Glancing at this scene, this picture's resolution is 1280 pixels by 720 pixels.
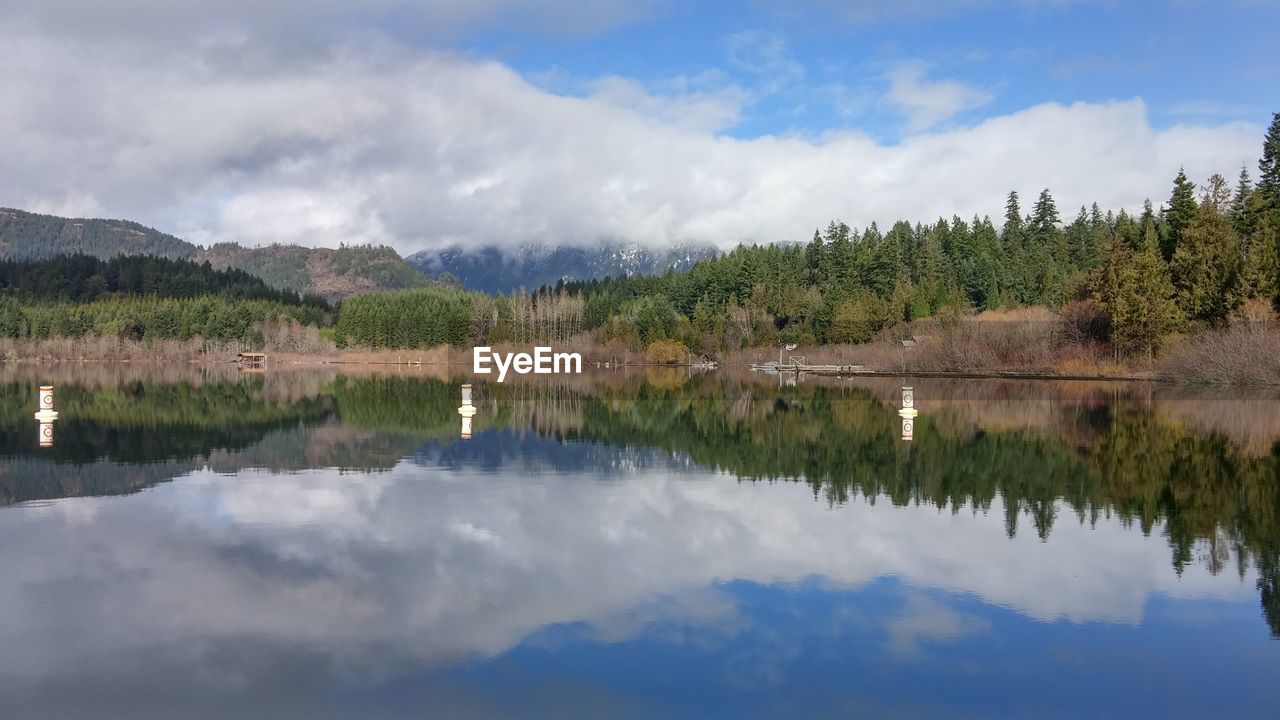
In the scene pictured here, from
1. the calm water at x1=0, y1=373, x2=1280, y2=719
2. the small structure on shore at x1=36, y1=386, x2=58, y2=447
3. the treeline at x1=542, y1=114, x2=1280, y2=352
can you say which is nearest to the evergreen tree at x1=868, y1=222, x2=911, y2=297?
the treeline at x1=542, y1=114, x2=1280, y2=352

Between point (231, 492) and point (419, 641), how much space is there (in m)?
7.85

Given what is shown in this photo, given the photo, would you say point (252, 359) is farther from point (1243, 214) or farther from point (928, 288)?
point (1243, 214)

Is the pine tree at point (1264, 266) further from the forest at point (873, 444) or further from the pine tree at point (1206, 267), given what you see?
the forest at point (873, 444)

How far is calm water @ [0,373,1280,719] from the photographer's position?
20.7 ft

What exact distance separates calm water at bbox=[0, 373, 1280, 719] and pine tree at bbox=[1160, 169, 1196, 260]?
123 feet

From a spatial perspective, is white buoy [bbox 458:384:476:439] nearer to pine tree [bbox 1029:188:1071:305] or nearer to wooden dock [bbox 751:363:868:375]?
wooden dock [bbox 751:363:868:375]

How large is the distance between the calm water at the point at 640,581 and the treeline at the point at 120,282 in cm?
12888

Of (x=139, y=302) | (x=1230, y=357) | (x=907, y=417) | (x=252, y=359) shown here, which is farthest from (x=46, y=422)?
(x=139, y=302)

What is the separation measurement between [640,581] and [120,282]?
506 ft

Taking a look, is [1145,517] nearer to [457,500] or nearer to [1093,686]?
[1093,686]

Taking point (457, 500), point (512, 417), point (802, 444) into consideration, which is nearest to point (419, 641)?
point (457, 500)

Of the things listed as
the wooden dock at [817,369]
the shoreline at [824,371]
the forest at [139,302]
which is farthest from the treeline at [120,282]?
the wooden dock at [817,369]

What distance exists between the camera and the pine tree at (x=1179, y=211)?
167 ft

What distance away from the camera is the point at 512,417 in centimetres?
2722
